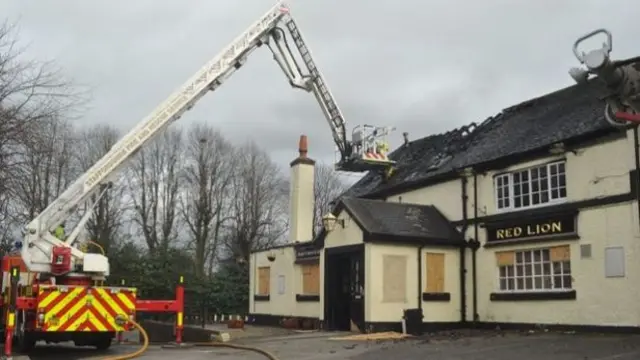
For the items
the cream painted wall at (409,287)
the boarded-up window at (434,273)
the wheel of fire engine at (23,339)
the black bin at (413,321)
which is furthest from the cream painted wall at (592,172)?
the wheel of fire engine at (23,339)

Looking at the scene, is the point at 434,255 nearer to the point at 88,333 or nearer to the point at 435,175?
the point at 435,175

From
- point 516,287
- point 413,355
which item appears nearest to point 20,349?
point 413,355

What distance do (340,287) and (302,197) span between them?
5687 mm

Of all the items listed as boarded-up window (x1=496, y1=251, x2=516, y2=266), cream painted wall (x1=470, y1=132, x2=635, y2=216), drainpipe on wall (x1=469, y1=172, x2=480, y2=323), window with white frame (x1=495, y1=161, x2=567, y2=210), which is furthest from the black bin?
cream painted wall (x1=470, y1=132, x2=635, y2=216)

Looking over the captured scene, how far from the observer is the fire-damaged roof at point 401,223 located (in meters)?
19.8

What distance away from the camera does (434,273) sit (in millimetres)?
20703

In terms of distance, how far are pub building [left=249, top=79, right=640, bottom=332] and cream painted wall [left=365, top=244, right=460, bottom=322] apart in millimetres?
37

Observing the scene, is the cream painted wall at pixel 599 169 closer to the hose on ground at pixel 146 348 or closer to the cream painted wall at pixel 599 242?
the cream painted wall at pixel 599 242

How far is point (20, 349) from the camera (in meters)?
15.4

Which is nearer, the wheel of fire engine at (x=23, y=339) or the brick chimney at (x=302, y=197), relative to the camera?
the wheel of fire engine at (x=23, y=339)

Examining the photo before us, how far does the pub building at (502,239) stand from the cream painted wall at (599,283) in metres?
0.03

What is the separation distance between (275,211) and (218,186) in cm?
592

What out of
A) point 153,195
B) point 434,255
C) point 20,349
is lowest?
point 20,349

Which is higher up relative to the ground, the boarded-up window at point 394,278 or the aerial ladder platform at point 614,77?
the aerial ladder platform at point 614,77
